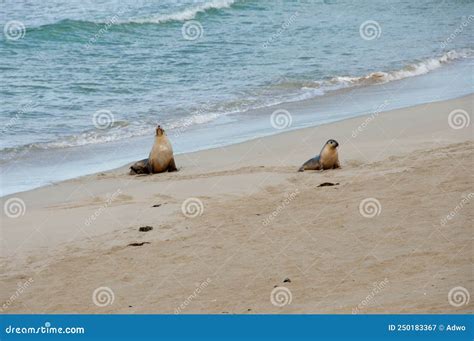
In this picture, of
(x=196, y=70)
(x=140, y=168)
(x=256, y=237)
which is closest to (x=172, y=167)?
(x=140, y=168)

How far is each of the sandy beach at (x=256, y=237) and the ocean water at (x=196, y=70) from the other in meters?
1.99

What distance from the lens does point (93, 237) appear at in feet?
33.5

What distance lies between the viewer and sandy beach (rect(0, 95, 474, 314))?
802cm

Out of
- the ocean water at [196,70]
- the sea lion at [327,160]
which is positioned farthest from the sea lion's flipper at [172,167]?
the sea lion at [327,160]

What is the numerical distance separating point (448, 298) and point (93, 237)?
4.30m

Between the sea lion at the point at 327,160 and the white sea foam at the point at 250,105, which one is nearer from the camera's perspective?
the sea lion at the point at 327,160

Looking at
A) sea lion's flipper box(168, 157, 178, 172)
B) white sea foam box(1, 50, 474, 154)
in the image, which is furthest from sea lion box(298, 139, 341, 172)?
white sea foam box(1, 50, 474, 154)

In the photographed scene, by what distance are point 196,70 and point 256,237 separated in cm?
1302

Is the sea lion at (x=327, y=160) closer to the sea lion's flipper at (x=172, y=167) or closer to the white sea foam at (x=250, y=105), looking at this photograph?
the sea lion's flipper at (x=172, y=167)

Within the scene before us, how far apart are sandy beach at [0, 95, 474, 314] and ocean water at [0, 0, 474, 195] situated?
1991 millimetres

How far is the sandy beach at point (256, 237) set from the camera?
26.3ft

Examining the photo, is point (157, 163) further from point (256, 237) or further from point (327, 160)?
point (256, 237)

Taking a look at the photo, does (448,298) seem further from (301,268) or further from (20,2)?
(20,2)

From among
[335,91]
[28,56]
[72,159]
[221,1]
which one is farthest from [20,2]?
[72,159]
